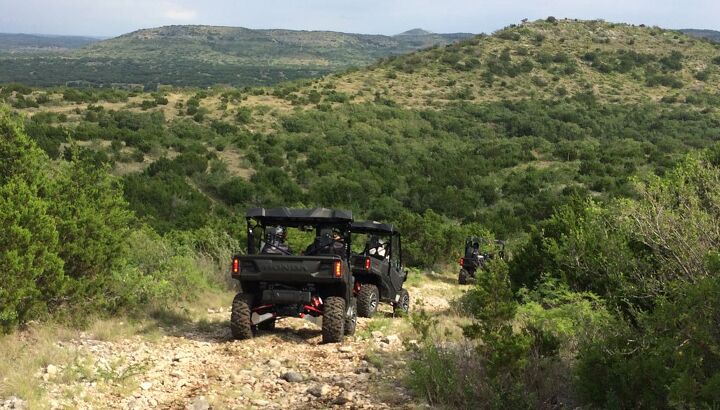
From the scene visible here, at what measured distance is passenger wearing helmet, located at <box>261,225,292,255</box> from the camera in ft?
31.0

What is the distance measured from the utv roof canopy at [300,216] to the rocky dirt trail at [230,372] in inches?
66.9

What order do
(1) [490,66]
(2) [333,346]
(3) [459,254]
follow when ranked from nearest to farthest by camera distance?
(2) [333,346]
(3) [459,254]
(1) [490,66]

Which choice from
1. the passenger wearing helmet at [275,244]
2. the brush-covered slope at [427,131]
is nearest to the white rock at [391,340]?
the passenger wearing helmet at [275,244]

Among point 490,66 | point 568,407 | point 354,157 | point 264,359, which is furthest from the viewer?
point 490,66

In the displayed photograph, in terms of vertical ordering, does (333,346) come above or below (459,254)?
above

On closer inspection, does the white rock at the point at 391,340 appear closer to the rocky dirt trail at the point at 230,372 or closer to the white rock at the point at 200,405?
the rocky dirt trail at the point at 230,372

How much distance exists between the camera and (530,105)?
58812mm

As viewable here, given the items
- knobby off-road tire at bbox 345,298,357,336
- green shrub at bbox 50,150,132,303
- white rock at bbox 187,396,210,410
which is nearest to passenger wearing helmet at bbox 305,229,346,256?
knobby off-road tire at bbox 345,298,357,336

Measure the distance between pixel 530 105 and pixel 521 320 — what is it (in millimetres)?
52510

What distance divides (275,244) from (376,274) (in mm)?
2553

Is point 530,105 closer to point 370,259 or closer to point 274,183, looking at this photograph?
point 274,183

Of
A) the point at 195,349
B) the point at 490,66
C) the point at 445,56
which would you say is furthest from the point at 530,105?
the point at 195,349

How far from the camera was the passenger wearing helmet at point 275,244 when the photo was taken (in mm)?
9445

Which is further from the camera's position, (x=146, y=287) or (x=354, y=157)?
(x=354, y=157)
